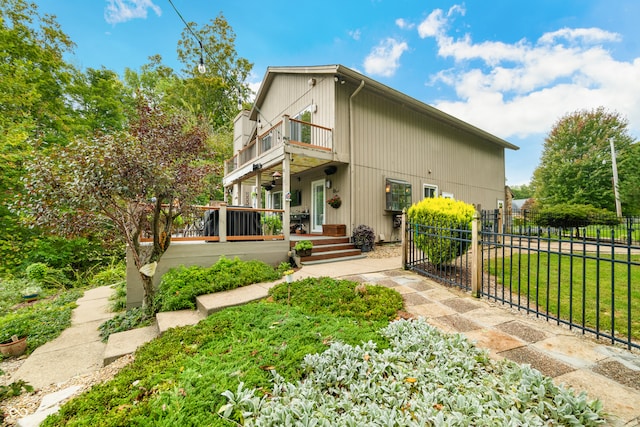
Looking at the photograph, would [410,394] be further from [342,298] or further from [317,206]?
[317,206]

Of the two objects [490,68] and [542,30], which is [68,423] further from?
[490,68]

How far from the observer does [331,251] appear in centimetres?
712

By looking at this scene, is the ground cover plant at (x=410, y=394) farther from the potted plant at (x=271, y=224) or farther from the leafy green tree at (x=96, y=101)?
the leafy green tree at (x=96, y=101)

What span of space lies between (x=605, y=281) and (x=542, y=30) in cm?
1022

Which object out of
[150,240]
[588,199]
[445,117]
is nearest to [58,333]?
[150,240]

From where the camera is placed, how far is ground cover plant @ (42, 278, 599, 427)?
1.57m

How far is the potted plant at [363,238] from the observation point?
303 inches

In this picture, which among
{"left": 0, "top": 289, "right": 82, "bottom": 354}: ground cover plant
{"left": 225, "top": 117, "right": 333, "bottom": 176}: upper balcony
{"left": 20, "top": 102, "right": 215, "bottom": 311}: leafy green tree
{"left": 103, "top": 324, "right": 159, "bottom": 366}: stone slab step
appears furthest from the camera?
{"left": 225, "top": 117, "right": 333, "bottom": 176}: upper balcony

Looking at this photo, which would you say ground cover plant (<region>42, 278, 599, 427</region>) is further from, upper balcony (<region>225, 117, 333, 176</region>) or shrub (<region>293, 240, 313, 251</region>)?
upper balcony (<region>225, 117, 333, 176</region>)

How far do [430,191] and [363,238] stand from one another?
16.7 feet

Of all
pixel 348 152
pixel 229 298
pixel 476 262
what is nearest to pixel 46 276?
pixel 229 298

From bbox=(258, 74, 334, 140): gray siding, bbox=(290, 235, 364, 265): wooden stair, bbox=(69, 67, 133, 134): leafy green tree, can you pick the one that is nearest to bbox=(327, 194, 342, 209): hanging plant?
bbox=(290, 235, 364, 265): wooden stair

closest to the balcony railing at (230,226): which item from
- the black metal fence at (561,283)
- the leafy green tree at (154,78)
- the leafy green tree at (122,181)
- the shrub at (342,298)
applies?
the leafy green tree at (122,181)

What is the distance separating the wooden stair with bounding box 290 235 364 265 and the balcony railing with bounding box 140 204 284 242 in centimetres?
83
